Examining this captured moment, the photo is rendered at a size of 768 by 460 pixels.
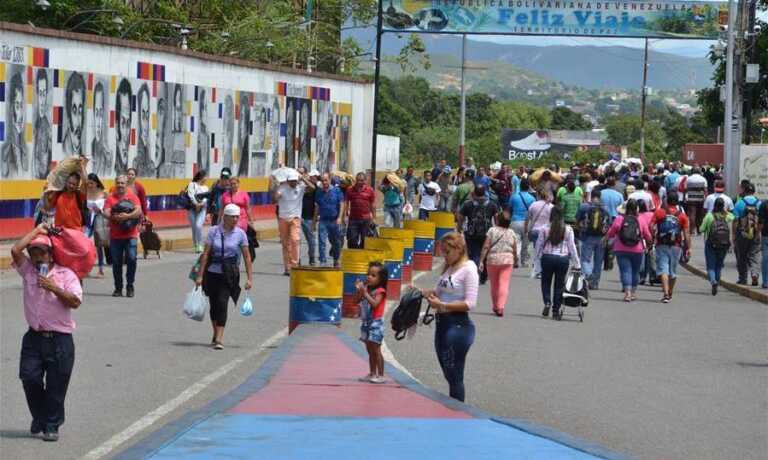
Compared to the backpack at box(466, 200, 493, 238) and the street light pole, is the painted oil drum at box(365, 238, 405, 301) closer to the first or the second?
the backpack at box(466, 200, 493, 238)

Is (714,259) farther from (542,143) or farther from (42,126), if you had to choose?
(542,143)

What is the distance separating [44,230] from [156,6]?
49167 millimetres

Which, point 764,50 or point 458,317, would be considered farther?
point 764,50

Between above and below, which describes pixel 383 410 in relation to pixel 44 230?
below

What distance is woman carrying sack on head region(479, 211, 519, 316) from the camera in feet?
71.1

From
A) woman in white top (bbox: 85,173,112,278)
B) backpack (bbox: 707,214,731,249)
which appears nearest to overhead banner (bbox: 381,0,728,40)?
backpack (bbox: 707,214,731,249)

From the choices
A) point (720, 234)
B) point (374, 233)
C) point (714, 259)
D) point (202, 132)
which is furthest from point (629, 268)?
point (202, 132)

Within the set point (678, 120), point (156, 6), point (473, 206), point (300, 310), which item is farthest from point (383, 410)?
point (678, 120)

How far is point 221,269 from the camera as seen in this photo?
16.9 metres

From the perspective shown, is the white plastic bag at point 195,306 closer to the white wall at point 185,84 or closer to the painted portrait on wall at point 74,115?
the white wall at point 185,84

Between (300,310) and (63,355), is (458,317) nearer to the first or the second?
(63,355)

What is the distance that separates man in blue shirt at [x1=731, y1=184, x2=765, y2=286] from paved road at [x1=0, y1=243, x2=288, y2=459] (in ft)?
27.3

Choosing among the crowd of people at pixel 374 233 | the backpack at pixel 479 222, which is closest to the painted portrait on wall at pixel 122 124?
the crowd of people at pixel 374 233

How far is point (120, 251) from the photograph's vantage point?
71.8ft
